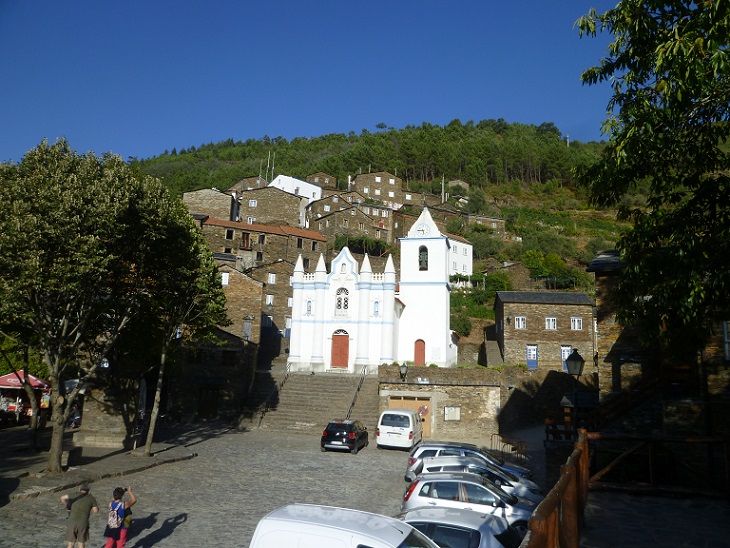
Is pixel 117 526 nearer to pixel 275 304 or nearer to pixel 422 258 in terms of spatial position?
pixel 422 258

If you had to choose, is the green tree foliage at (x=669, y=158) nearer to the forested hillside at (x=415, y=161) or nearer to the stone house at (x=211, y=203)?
the stone house at (x=211, y=203)

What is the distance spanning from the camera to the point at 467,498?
12500 millimetres

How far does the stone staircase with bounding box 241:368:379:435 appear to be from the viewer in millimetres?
32844

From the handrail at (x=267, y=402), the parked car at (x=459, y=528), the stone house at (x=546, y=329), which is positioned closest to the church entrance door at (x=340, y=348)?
the handrail at (x=267, y=402)

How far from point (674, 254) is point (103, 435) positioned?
69.3ft

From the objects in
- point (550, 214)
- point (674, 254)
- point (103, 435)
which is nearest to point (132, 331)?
point (103, 435)

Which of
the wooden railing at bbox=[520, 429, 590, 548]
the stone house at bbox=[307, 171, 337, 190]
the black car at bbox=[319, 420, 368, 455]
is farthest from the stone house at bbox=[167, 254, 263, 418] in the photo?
the stone house at bbox=[307, 171, 337, 190]

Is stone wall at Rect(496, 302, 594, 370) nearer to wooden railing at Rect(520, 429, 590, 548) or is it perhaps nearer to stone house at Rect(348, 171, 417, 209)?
wooden railing at Rect(520, 429, 590, 548)

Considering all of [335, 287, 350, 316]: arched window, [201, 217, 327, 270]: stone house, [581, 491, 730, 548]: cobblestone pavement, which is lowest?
[581, 491, 730, 548]: cobblestone pavement

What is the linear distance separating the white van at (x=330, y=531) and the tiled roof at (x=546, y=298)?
136 feet

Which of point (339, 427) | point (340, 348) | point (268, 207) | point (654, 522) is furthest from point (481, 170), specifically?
point (654, 522)

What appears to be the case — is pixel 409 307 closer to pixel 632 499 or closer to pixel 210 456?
pixel 210 456

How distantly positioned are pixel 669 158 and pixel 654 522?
6.77 metres

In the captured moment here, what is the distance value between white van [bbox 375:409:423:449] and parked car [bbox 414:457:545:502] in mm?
10603
